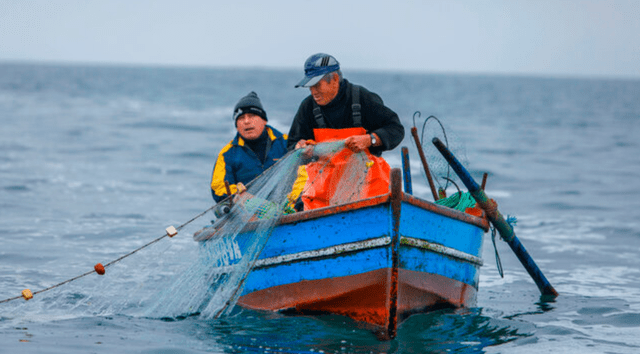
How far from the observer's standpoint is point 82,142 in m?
23.7

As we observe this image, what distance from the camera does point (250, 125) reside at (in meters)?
6.88

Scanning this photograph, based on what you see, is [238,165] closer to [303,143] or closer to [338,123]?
[303,143]

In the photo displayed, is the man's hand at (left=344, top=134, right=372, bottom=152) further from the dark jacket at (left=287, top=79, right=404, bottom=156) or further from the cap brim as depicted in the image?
the cap brim

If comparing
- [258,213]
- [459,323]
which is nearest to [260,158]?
[258,213]

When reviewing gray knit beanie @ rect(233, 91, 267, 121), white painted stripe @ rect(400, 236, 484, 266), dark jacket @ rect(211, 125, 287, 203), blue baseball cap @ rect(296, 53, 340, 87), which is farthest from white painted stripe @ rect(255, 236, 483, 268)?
gray knit beanie @ rect(233, 91, 267, 121)

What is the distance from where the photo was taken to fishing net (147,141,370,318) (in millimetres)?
5910

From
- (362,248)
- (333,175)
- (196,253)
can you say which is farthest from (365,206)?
(196,253)

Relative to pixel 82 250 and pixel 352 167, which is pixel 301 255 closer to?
pixel 352 167

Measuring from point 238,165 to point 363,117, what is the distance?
4.69 ft

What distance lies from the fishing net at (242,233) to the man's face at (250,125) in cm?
80

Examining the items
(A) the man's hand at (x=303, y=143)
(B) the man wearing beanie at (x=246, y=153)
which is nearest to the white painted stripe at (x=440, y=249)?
(A) the man's hand at (x=303, y=143)

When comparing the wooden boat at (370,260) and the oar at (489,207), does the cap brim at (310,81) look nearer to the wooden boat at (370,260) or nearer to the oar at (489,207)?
the wooden boat at (370,260)

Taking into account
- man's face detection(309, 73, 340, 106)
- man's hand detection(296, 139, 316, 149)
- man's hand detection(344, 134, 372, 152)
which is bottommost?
man's hand detection(296, 139, 316, 149)

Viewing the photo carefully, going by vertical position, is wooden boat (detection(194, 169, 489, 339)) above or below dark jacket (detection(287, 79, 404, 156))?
below
